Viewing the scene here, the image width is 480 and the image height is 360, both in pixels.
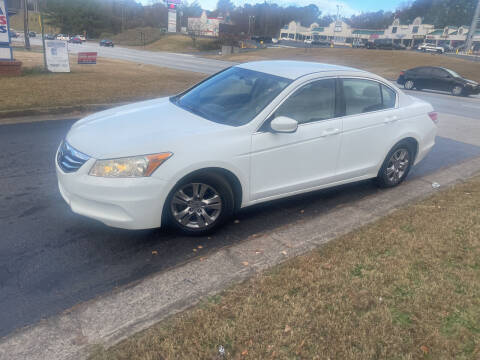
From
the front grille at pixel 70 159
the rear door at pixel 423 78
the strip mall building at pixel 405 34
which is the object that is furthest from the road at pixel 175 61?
the strip mall building at pixel 405 34

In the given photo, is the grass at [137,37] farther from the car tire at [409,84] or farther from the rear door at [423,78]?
the rear door at [423,78]

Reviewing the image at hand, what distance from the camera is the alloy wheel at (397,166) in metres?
5.63

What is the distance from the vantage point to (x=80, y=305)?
2.99 m

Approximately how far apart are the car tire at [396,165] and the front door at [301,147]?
1125 millimetres

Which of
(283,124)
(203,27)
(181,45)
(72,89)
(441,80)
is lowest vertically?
(181,45)

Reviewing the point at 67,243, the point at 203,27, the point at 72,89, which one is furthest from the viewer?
the point at 203,27

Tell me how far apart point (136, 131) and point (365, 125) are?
279 centimetres

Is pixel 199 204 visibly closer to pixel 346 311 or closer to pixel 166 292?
pixel 166 292

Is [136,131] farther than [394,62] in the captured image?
No

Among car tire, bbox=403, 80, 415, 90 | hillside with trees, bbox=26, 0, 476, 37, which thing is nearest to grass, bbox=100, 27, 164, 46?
hillside with trees, bbox=26, 0, 476, 37

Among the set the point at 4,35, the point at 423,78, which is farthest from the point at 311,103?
the point at 423,78

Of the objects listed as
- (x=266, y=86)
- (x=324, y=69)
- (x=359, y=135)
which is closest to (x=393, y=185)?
(x=359, y=135)

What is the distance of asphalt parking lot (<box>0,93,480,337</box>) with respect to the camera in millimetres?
3145

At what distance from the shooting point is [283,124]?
4008 millimetres
